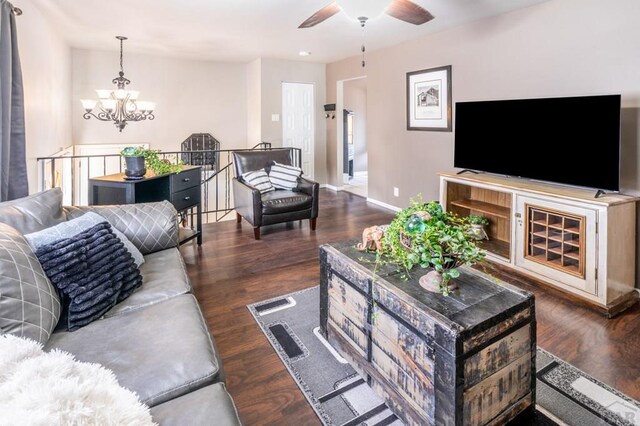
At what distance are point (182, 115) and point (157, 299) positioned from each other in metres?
5.88

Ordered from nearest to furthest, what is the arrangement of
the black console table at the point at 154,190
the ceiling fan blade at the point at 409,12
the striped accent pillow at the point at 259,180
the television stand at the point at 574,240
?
the television stand at the point at 574,240
the black console table at the point at 154,190
the ceiling fan blade at the point at 409,12
the striped accent pillow at the point at 259,180

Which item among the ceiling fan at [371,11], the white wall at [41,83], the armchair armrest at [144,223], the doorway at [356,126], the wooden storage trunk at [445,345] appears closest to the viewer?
the wooden storage trunk at [445,345]

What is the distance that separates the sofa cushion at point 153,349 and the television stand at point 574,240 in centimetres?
264

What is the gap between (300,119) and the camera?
732 centimetres

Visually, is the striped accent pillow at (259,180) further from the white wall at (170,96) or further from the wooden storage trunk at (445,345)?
the white wall at (170,96)

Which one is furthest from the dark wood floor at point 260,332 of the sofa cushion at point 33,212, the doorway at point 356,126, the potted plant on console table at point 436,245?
the doorway at point 356,126

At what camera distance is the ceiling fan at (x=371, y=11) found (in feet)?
9.89

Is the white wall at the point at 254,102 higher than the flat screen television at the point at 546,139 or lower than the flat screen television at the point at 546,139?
higher

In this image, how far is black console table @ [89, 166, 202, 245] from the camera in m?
3.22

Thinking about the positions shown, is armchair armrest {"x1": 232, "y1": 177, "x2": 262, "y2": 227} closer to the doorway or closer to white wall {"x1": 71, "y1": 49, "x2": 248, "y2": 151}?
white wall {"x1": 71, "y1": 49, "x2": 248, "y2": 151}

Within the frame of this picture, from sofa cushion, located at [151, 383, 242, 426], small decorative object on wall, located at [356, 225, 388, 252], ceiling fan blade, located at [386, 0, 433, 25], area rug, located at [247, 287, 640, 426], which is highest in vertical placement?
ceiling fan blade, located at [386, 0, 433, 25]

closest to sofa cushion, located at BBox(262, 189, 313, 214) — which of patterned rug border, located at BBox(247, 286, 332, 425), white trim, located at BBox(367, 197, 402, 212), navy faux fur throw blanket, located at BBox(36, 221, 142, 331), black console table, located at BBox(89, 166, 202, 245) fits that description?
black console table, located at BBox(89, 166, 202, 245)

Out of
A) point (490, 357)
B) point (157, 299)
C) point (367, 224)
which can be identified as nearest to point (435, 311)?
point (490, 357)

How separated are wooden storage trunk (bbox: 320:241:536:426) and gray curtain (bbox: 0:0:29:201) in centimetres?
228
